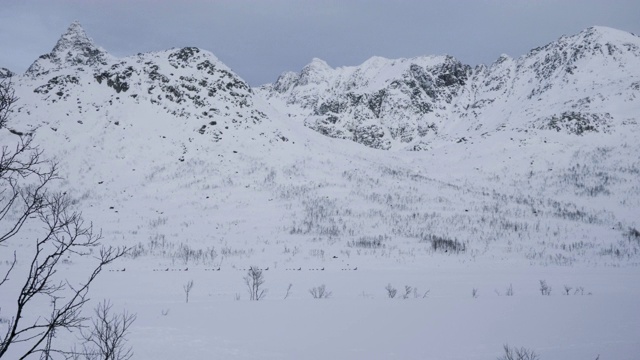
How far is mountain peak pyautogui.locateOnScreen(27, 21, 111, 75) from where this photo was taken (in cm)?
8794

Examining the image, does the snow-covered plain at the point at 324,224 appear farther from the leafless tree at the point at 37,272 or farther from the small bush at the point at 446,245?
the leafless tree at the point at 37,272

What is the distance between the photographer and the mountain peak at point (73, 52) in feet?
289

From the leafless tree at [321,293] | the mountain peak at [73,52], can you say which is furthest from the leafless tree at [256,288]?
the mountain peak at [73,52]

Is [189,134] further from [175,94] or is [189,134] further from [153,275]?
[153,275]

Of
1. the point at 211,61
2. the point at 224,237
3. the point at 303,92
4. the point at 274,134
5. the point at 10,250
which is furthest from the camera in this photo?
the point at 303,92

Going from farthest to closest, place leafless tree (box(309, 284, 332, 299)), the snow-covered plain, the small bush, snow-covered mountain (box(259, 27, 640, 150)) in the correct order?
snow-covered mountain (box(259, 27, 640, 150)) < the small bush < leafless tree (box(309, 284, 332, 299)) < the snow-covered plain

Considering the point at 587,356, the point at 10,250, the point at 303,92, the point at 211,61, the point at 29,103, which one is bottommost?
the point at 587,356

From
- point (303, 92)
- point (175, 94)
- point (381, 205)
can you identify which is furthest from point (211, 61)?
point (303, 92)

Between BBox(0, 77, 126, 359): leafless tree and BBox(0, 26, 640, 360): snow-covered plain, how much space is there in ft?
1.54

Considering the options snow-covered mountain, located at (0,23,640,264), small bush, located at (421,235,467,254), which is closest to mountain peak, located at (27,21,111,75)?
snow-covered mountain, located at (0,23,640,264)

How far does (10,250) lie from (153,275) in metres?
7.75

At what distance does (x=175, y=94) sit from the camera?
130ft

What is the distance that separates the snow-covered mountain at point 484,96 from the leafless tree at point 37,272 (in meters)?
51.2

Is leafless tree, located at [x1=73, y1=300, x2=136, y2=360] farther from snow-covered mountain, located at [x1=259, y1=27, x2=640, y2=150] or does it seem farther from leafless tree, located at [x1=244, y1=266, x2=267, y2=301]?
snow-covered mountain, located at [x1=259, y1=27, x2=640, y2=150]
